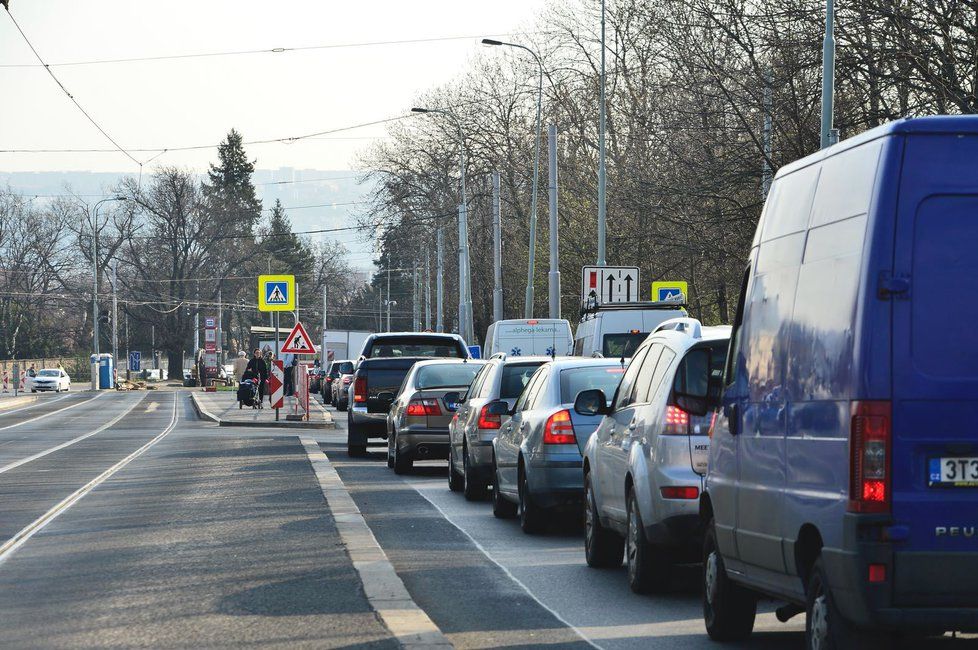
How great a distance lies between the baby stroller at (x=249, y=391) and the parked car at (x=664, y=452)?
3732 centimetres

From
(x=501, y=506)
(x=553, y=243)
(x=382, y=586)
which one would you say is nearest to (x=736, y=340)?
(x=382, y=586)

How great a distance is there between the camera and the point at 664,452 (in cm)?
945

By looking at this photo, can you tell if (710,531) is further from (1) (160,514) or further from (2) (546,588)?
(1) (160,514)

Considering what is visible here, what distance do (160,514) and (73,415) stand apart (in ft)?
116

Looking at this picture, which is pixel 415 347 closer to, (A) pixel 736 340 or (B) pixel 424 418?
(B) pixel 424 418

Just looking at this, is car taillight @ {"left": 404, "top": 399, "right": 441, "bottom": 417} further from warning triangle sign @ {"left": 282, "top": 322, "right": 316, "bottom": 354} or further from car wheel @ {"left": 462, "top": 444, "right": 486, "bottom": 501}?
warning triangle sign @ {"left": 282, "top": 322, "right": 316, "bottom": 354}

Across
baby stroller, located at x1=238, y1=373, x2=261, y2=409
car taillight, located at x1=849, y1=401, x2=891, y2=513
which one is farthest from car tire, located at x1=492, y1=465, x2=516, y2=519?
baby stroller, located at x1=238, y1=373, x2=261, y2=409

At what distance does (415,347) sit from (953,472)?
21.6 meters

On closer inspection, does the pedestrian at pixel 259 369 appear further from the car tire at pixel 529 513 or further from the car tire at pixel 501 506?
the car tire at pixel 529 513

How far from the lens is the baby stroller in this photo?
154 feet

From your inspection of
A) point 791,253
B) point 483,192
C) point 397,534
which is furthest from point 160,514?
point 483,192

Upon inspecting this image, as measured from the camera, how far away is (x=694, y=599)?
9680mm

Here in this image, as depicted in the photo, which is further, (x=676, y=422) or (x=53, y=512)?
(x=53, y=512)

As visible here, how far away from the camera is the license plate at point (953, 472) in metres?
5.78
